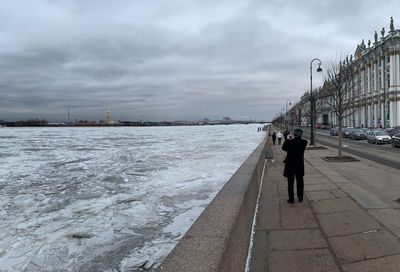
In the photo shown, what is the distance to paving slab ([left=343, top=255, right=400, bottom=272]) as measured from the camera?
505 centimetres

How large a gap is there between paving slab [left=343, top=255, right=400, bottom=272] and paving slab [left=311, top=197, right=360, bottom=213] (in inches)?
123

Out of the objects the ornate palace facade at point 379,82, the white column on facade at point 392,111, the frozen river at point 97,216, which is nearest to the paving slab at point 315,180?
the frozen river at point 97,216

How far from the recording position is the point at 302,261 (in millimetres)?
5531

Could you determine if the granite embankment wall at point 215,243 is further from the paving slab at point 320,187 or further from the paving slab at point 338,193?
the paving slab at point 320,187

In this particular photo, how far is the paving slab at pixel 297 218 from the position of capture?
7383mm

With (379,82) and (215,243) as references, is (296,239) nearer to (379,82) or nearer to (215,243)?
(215,243)

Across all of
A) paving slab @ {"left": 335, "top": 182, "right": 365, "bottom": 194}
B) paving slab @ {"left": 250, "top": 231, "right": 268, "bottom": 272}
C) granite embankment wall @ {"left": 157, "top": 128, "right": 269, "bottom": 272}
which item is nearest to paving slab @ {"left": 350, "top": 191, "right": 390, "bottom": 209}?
paving slab @ {"left": 335, "top": 182, "right": 365, "bottom": 194}

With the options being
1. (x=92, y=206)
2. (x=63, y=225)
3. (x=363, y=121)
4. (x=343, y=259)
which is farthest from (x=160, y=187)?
(x=363, y=121)

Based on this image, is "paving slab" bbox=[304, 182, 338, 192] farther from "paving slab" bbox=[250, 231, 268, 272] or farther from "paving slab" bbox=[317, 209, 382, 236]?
"paving slab" bbox=[250, 231, 268, 272]

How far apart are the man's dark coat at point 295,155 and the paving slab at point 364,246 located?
8.48 feet

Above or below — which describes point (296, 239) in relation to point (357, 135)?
above

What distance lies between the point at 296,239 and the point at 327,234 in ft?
1.76

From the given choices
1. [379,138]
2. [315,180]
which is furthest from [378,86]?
[315,180]

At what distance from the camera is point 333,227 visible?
23.5ft
